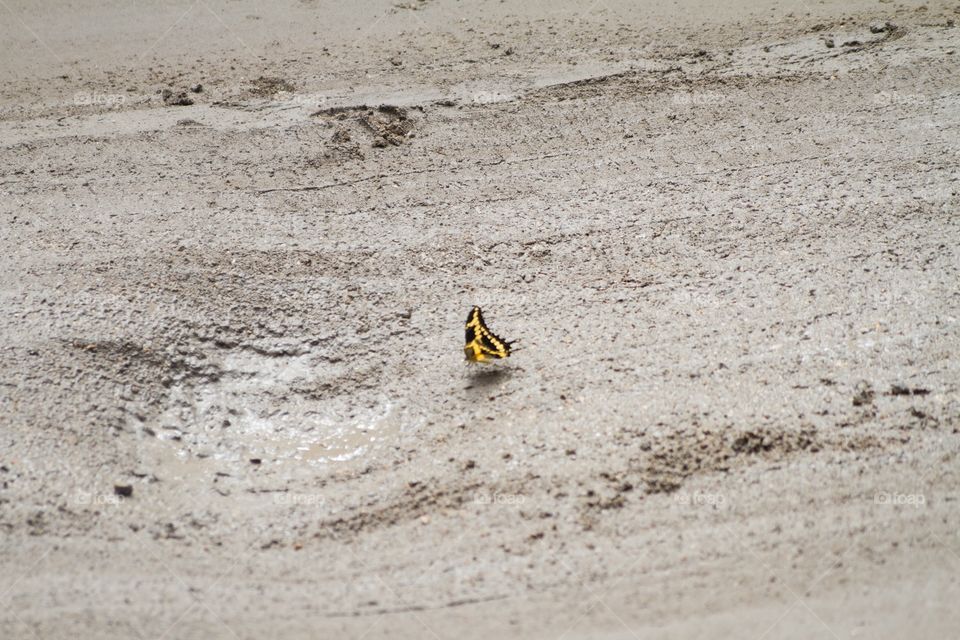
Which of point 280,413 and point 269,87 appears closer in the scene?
point 280,413

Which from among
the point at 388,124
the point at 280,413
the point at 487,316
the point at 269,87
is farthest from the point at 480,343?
the point at 269,87

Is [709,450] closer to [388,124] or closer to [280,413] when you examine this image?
[280,413]

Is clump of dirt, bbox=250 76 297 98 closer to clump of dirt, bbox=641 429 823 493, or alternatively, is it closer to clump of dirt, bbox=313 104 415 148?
clump of dirt, bbox=313 104 415 148

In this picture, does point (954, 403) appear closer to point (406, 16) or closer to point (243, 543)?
point (243, 543)

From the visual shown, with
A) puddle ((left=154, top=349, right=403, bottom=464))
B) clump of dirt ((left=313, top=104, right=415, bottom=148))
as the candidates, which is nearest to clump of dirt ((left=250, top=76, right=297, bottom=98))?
clump of dirt ((left=313, top=104, right=415, bottom=148))

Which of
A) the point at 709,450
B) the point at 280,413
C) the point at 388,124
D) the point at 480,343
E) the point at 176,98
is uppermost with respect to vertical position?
the point at 176,98

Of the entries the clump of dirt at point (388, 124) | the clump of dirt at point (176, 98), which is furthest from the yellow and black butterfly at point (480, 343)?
the clump of dirt at point (176, 98)
